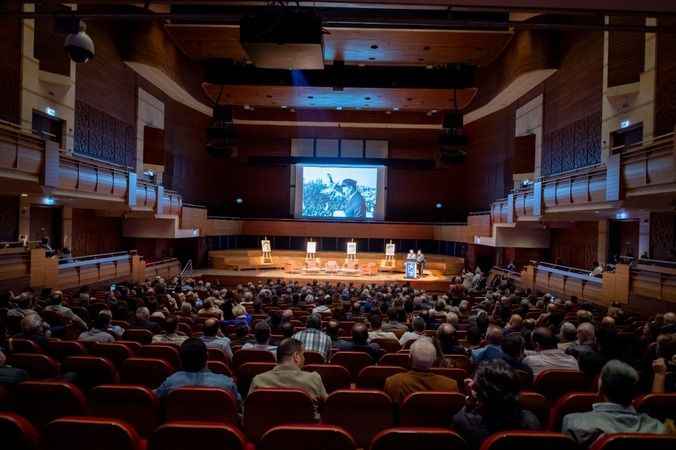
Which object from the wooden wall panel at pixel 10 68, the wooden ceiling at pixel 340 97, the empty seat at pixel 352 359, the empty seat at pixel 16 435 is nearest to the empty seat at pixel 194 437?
the empty seat at pixel 16 435

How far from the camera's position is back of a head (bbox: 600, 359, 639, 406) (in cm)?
249

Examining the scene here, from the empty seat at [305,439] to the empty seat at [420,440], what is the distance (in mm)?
159

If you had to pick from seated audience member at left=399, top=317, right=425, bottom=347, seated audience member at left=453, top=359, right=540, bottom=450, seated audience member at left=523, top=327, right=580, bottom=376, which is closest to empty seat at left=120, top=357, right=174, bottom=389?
seated audience member at left=453, top=359, right=540, bottom=450

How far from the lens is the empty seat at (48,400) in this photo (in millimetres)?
2826

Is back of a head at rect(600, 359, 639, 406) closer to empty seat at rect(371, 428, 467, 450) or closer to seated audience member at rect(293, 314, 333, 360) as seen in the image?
empty seat at rect(371, 428, 467, 450)

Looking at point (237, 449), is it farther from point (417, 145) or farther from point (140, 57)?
point (417, 145)

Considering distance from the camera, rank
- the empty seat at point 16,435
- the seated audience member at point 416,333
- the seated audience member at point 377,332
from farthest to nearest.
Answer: the seated audience member at point 377,332 < the seated audience member at point 416,333 < the empty seat at point 16,435

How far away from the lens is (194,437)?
212cm

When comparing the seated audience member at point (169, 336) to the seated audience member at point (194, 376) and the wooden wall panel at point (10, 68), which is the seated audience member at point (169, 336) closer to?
the seated audience member at point (194, 376)

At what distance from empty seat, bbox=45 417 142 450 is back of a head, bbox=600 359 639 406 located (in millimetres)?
2543

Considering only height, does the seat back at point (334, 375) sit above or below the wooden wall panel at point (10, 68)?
below

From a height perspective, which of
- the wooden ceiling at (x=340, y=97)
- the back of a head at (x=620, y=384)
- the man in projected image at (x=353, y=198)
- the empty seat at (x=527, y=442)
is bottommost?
the empty seat at (x=527, y=442)

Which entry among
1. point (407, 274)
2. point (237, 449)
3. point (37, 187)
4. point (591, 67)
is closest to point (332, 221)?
point (407, 274)

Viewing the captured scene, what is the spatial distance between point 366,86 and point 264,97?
531cm
